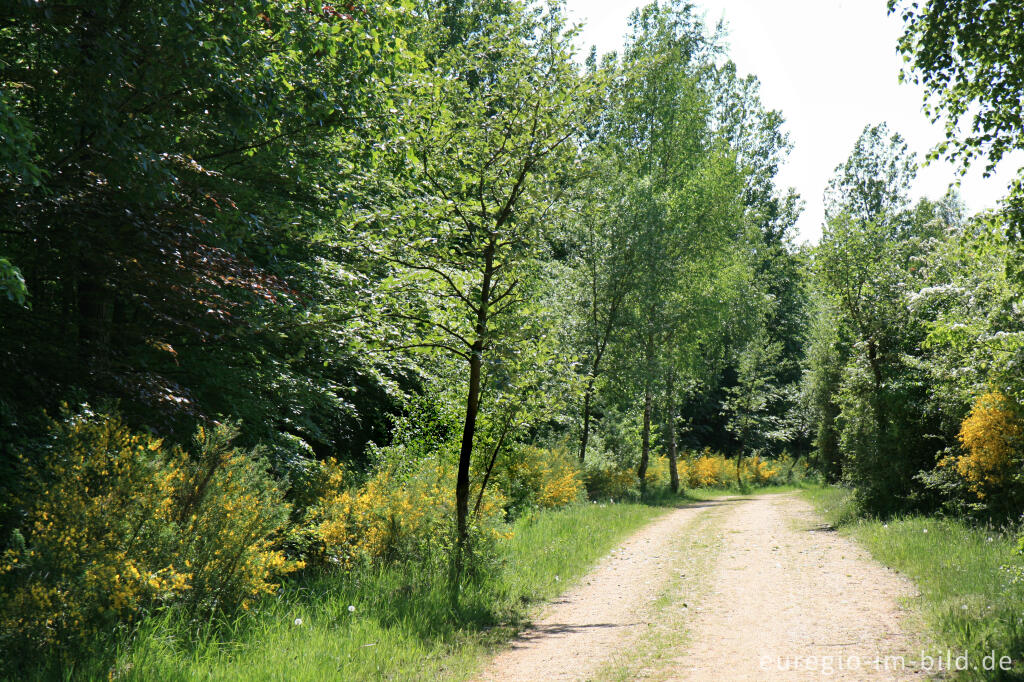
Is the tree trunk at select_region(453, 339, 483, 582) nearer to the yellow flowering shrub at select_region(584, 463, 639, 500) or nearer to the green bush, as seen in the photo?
the green bush

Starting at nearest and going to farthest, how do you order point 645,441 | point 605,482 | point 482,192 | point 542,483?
1. point 482,192
2. point 542,483
3. point 605,482
4. point 645,441

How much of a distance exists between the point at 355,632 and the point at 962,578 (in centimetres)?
698

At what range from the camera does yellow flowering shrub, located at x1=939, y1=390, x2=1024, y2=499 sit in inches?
421

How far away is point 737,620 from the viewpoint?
7.34m

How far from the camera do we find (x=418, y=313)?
8.88 metres

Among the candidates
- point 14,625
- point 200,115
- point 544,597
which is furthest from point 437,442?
point 14,625

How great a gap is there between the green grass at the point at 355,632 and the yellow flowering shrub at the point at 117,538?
35 centimetres

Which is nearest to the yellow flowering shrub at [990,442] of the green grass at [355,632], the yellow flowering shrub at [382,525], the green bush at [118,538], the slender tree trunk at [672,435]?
the green grass at [355,632]

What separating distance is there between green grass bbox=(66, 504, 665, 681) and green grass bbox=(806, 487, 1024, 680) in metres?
4.22

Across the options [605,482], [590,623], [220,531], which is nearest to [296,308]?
[220,531]

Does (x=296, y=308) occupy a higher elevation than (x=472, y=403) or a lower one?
higher

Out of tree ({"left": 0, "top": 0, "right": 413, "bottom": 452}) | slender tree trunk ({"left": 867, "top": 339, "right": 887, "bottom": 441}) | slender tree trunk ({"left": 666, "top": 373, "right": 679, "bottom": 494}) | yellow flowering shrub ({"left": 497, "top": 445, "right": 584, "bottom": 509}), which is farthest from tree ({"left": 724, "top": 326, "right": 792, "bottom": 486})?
tree ({"left": 0, "top": 0, "right": 413, "bottom": 452})

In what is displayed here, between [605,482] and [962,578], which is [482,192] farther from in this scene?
[605,482]

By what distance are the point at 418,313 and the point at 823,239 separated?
11.9m
